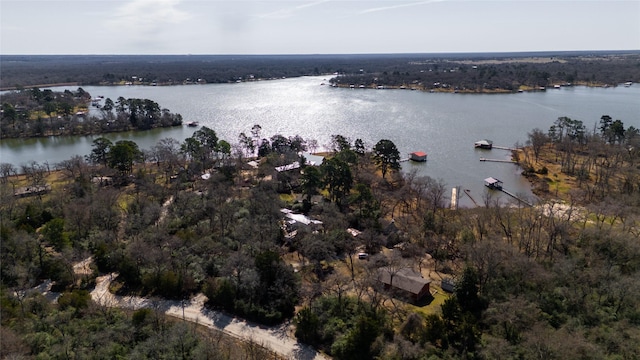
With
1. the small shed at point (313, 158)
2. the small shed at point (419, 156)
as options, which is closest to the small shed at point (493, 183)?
the small shed at point (419, 156)

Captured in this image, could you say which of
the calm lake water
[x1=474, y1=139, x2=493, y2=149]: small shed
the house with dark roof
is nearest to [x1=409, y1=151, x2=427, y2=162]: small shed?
the calm lake water

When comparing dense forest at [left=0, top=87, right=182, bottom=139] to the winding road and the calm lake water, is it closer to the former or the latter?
the calm lake water

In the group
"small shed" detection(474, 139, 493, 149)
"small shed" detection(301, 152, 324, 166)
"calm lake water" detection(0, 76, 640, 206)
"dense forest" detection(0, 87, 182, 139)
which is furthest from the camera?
"dense forest" detection(0, 87, 182, 139)

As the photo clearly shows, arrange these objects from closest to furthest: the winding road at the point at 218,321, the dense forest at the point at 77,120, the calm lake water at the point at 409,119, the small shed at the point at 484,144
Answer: the winding road at the point at 218,321, the calm lake water at the point at 409,119, the small shed at the point at 484,144, the dense forest at the point at 77,120

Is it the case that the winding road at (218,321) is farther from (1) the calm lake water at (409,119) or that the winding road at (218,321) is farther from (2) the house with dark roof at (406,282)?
(1) the calm lake water at (409,119)

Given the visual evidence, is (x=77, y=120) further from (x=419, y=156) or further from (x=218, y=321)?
(x=218, y=321)

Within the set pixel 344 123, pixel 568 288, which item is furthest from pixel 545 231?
pixel 344 123
